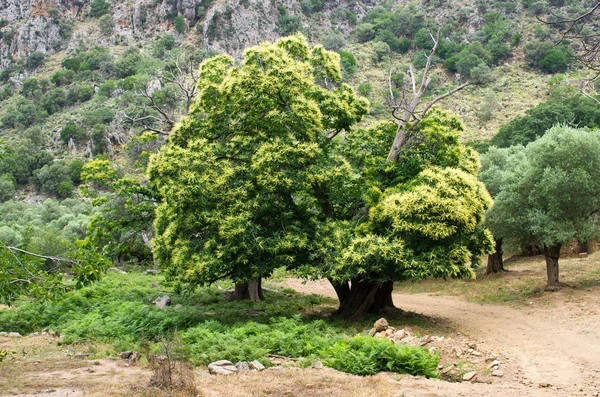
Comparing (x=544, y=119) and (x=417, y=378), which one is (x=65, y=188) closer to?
(x=544, y=119)

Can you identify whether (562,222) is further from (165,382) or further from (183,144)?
(165,382)

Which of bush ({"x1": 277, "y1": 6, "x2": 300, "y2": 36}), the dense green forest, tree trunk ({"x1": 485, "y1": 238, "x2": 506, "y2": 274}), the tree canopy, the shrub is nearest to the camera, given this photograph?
the dense green forest

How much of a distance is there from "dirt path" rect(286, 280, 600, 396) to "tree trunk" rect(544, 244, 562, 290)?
995 millimetres

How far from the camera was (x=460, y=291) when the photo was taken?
22.7 m

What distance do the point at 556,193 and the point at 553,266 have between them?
2.64 m

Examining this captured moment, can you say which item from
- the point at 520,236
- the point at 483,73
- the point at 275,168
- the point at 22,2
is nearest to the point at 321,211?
the point at 275,168

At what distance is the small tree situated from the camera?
60.7 feet

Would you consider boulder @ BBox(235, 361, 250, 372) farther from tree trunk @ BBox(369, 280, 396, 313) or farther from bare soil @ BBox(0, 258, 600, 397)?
tree trunk @ BBox(369, 280, 396, 313)

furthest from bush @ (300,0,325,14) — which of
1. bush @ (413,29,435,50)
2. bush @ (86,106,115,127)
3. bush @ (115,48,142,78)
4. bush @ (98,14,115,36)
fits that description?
bush @ (86,106,115,127)

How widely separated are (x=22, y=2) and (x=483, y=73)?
9247 centimetres

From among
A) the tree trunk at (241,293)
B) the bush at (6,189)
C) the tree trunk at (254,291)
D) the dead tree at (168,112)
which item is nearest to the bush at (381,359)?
the tree trunk at (254,291)

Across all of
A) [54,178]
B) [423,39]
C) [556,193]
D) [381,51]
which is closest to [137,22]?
[381,51]

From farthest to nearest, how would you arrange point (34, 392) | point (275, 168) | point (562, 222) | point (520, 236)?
point (520, 236), point (562, 222), point (275, 168), point (34, 392)

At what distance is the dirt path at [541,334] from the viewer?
9.39 meters
